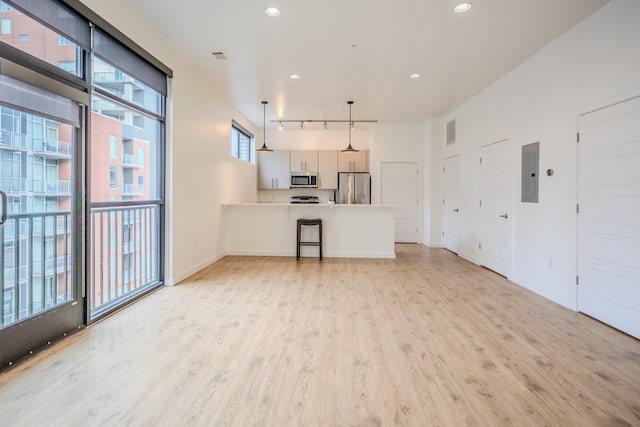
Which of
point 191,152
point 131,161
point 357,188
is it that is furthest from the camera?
point 357,188

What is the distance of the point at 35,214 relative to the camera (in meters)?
2.37

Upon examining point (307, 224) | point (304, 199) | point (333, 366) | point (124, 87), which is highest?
point (124, 87)

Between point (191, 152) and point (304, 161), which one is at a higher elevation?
point (304, 161)

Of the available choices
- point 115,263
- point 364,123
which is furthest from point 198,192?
point 364,123

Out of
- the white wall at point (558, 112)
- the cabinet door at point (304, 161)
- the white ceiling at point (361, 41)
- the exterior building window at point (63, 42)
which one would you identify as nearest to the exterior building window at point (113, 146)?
the exterior building window at point (63, 42)

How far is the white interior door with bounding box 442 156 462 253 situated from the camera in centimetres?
618

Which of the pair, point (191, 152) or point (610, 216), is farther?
point (191, 152)

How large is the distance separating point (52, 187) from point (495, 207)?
17.4 feet

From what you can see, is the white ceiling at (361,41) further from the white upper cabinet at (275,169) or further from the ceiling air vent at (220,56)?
the white upper cabinet at (275,169)

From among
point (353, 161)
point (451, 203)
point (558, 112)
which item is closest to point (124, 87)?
point (558, 112)

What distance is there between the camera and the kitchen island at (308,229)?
5797 millimetres

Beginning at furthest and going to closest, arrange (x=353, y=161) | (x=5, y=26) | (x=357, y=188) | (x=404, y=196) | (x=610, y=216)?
(x=353, y=161) < (x=357, y=188) < (x=404, y=196) < (x=610, y=216) < (x=5, y=26)

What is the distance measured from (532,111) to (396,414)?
12.9ft

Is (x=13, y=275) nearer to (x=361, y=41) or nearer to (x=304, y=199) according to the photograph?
(x=361, y=41)
